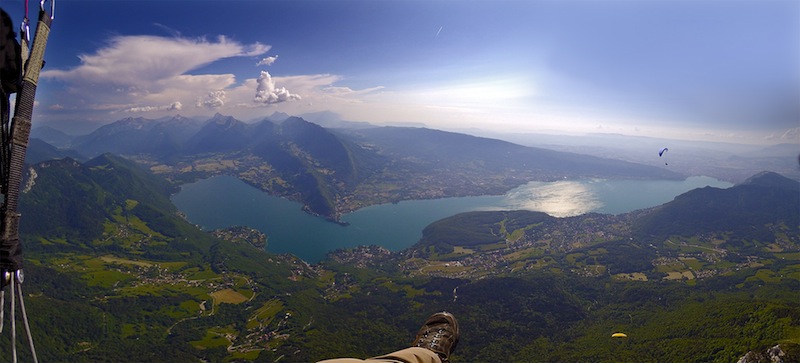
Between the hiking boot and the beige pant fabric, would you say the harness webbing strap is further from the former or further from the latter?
the hiking boot

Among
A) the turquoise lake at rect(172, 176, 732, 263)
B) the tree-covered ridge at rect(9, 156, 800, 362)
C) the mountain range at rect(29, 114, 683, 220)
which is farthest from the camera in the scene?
the mountain range at rect(29, 114, 683, 220)

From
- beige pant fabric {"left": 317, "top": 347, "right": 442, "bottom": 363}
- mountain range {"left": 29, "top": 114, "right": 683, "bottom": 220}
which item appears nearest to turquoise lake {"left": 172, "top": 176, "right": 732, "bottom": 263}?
mountain range {"left": 29, "top": 114, "right": 683, "bottom": 220}

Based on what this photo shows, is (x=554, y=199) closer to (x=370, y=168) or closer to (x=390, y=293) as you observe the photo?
(x=370, y=168)

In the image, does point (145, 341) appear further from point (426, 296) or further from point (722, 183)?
point (722, 183)

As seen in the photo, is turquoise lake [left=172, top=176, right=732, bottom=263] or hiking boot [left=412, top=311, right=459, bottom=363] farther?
turquoise lake [left=172, top=176, right=732, bottom=263]

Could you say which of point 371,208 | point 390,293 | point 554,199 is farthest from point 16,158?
point 554,199

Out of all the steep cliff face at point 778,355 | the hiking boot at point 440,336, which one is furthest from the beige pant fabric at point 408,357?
the steep cliff face at point 778,355
